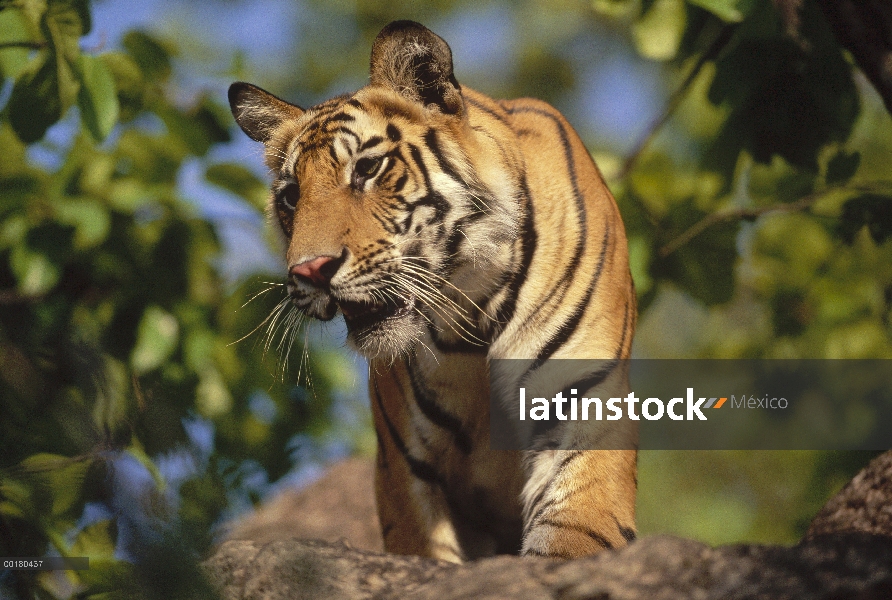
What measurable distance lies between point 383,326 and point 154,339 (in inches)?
57.7

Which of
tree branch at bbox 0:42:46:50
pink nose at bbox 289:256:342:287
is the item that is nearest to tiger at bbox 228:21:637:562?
pink nose at bbox 289:256:342:287

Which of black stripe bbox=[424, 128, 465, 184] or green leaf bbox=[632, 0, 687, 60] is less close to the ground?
green leaf bbox=[632, 0, 687, 60]

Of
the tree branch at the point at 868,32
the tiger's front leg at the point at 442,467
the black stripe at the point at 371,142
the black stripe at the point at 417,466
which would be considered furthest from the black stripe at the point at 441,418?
the tree branch at the point at 868,32

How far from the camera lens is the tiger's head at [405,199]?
2842 mm

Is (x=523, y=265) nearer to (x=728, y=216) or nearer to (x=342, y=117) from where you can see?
(x=342, y=117)

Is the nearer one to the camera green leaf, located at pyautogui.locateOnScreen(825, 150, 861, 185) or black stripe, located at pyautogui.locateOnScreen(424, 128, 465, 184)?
black stripe, located at pyautogui.locateOnScreen(424, 128, 465, 184)

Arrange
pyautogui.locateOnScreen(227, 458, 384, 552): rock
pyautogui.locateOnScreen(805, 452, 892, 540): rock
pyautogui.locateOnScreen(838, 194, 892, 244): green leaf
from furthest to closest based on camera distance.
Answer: pyautogui.locateOnScreen(227, 458, 384, 552): rock
pyautogui.locateOnScreen(838, 194, 892, 244): green leaf
pyautogui.locateOnScreen(805, 452, 892, 540): rock

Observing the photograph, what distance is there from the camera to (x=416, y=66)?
9.98 feet

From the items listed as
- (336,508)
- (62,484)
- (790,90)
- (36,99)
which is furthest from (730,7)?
(336,508)

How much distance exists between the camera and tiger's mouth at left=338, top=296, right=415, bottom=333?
2877mm

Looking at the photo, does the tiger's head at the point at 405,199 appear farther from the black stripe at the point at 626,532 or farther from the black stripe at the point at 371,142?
the black stripe at the point at 626,532

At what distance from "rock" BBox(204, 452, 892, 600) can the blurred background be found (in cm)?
28

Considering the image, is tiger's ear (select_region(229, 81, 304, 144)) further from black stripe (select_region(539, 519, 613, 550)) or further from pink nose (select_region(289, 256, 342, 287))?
black stripe (select_region(539, 519, 613, 550))

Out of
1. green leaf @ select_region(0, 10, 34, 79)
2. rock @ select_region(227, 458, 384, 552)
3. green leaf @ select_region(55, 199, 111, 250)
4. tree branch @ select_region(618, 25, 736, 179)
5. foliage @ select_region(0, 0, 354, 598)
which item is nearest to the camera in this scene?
foliage @ select_region(0, 0, 354, 598)
